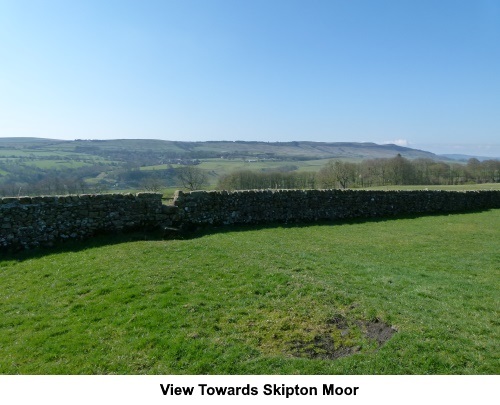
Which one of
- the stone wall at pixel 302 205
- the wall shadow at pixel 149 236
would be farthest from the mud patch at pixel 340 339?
the stone wall at pixel 302 205

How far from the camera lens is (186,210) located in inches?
698

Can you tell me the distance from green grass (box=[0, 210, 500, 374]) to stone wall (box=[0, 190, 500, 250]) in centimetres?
148

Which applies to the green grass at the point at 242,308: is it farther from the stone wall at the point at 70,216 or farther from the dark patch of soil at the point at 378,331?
the stone wall at the point at 70,216

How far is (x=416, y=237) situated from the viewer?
16219mm

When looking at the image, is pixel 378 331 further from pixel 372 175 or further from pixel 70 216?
pixel 372 175

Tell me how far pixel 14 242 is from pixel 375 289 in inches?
549

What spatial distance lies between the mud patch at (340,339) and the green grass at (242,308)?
0.15ft

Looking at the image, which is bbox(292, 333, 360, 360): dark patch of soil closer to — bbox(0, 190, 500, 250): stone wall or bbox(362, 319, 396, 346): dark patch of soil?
bbox(362, 319, 396, 346): dark patch of soil

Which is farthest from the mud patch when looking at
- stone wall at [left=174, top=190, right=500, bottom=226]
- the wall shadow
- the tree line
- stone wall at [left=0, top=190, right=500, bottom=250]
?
the tree line

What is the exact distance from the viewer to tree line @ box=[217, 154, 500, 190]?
46812mm

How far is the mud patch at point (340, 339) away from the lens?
598 centimetres

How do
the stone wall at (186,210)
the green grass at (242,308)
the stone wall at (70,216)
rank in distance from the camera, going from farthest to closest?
the stone wall at (186,210), the stone wall at (70,216), the green grass at (242,308)

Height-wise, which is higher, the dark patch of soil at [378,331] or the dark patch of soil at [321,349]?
the dark patch of soil at [378,331]
